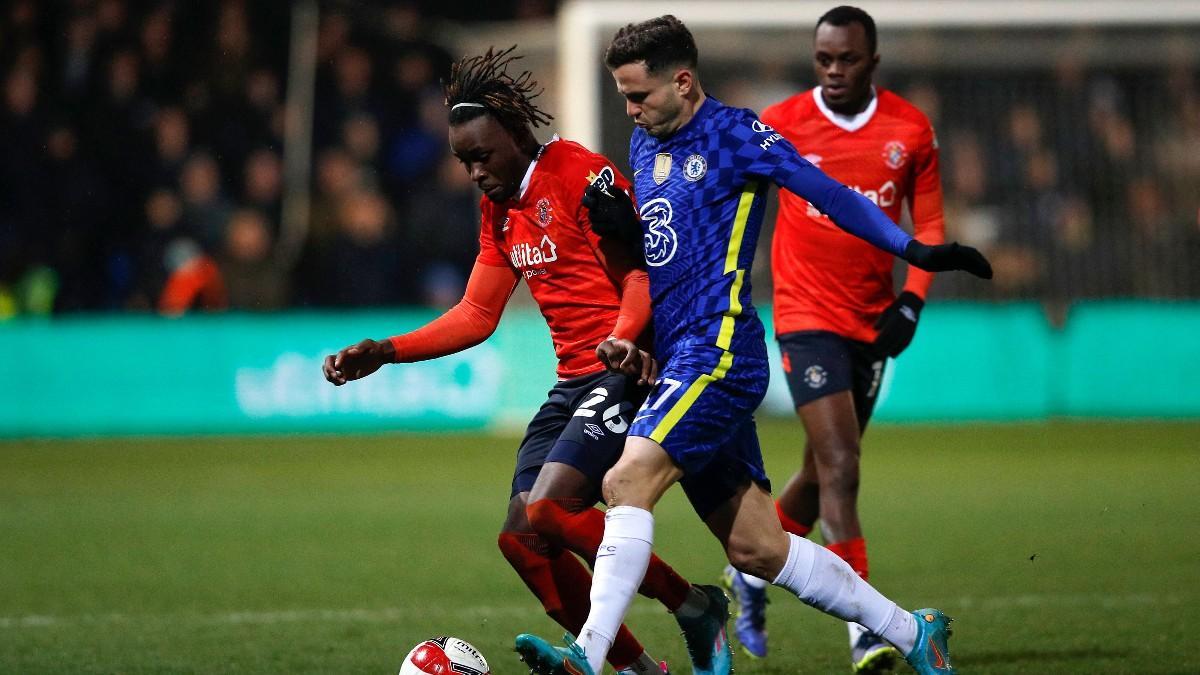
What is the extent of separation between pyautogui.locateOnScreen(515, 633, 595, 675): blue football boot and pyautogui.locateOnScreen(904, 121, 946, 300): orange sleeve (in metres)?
2.48

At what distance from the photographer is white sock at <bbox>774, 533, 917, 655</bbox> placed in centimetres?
514

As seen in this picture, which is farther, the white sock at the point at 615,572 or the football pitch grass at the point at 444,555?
the football pitch grass at the point at 444,555

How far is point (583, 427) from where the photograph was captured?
17.3ft

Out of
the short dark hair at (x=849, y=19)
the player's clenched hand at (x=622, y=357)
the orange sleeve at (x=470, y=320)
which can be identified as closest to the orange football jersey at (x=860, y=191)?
the short dark hair at (x=849, y=19)

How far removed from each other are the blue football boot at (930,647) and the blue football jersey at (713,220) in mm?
963

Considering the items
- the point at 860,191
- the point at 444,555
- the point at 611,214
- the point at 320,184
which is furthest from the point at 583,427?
the point at 320,184

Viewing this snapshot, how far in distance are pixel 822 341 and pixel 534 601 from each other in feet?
6.47

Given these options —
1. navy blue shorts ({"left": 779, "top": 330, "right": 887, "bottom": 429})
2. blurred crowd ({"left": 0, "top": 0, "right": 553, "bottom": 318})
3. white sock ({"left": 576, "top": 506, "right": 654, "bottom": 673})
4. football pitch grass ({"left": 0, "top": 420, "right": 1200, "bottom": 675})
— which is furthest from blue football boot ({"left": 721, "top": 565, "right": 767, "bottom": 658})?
blurred crowd ({"left": 0, "top": 0, "right": 553, "bottom": 318})

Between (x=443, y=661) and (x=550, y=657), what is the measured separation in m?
0.70

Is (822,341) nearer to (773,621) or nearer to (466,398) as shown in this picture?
(773,621)

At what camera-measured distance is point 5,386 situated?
16094 millimetres

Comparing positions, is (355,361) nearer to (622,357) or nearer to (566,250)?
(566,250)

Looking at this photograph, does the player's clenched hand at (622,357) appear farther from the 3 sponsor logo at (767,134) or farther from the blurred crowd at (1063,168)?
the blurred crowd at (1063,168)

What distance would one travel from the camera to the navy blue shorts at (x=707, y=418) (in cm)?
501
